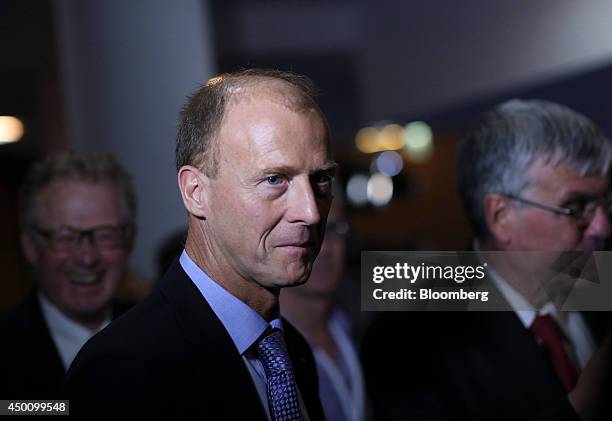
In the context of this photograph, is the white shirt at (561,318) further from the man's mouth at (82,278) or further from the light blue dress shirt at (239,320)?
the man's mouth at (82,278)

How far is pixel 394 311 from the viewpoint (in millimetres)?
1664

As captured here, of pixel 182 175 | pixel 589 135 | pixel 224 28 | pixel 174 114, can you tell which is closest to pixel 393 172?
pixel 224 28

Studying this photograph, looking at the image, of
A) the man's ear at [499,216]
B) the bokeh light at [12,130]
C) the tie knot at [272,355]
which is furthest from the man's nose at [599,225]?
the bokeh light at [12,130]

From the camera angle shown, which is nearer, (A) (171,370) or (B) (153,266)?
(A) (171,370)

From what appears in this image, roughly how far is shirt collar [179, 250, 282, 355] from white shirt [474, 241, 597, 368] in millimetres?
701

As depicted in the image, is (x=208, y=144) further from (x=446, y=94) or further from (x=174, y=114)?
(x=446, y=94)

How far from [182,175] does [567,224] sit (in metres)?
0.93

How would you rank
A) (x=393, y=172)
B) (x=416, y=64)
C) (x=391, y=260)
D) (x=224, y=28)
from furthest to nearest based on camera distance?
(x=393, y=172), (x=224, y=28), (x=416, y=64), (x=391, y=260)

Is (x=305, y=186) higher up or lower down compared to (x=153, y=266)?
higher up

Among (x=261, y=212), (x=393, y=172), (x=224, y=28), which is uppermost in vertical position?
(x=224, y=28)

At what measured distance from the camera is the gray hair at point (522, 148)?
1695 millimetres

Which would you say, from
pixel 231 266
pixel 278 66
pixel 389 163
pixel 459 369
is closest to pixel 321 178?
pixel 231 266

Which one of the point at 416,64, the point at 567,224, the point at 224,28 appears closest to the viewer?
the point at 567,224

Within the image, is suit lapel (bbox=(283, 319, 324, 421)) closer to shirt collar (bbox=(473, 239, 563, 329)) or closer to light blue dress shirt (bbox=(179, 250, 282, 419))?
light blue dress shirt (bbox=(179, 250, 282, 419))
